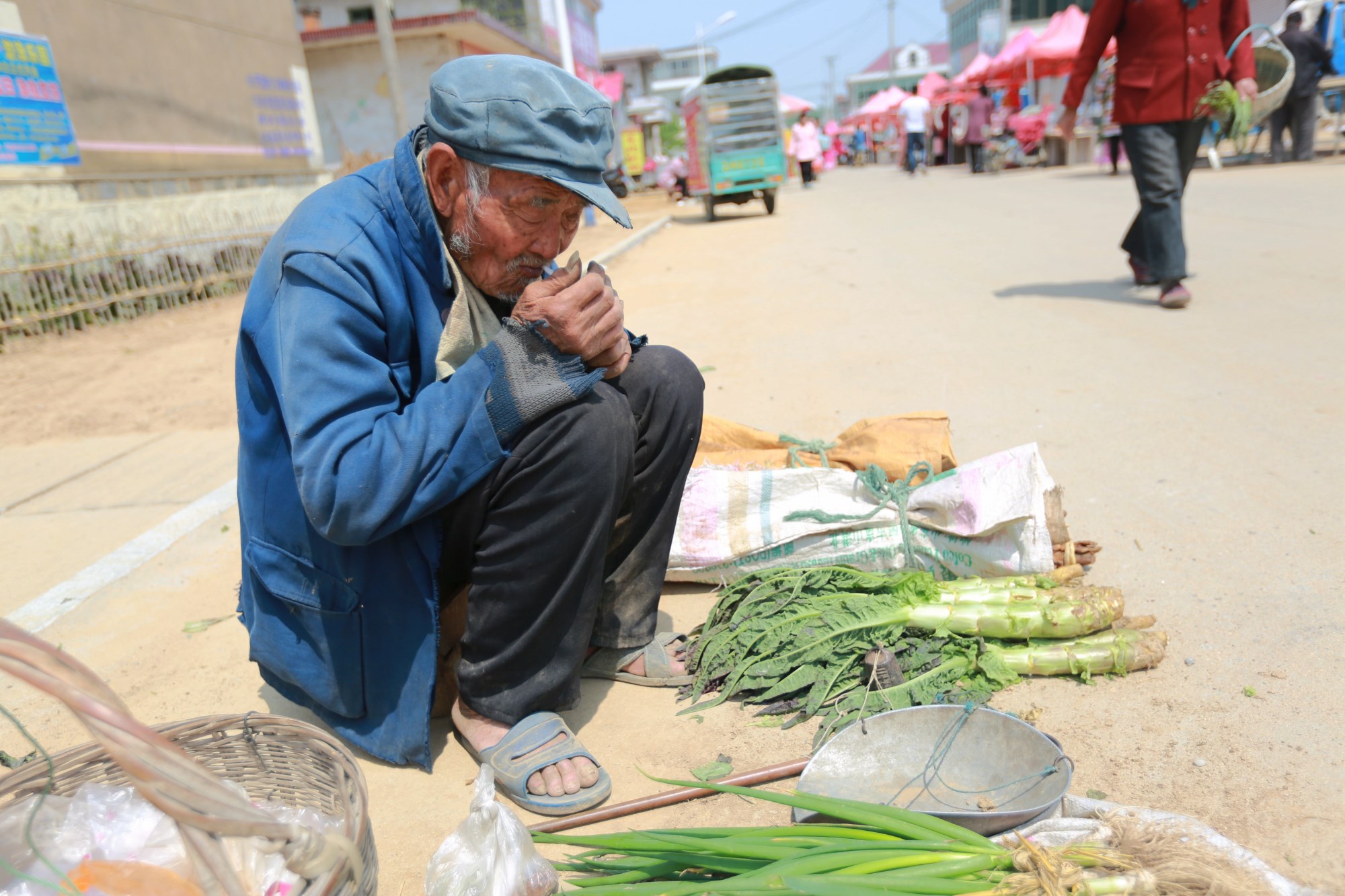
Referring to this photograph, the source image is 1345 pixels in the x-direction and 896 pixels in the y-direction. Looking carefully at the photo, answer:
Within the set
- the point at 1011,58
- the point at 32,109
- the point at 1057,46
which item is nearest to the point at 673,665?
the point at 32,109

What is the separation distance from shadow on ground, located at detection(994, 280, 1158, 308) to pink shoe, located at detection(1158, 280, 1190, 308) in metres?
0.19

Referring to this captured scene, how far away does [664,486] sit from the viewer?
2045 mm

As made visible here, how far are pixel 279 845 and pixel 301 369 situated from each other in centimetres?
75

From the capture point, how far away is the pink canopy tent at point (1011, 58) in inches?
873

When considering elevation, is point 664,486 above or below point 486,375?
below

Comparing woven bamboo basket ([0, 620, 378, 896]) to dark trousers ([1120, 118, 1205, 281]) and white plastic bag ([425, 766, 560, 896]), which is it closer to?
white plastic bag ([425, 766, 560, 896])

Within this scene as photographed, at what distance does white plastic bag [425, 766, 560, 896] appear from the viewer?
142 cm

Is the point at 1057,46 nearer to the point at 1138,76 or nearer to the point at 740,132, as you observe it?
the point at 740,132

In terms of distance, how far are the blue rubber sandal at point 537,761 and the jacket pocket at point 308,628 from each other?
302 millimetres

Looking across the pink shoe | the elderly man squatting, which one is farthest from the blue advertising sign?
the pink shoe

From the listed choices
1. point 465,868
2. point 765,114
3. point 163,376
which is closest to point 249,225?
point 163,376

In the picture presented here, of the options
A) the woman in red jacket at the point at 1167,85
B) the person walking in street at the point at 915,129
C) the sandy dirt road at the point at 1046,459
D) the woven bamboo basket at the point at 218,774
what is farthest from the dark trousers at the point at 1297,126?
the woven bamboo basket at the point at 218,774

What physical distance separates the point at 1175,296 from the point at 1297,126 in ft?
38.8

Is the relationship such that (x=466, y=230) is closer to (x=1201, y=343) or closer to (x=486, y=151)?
(x=486, y=151)
